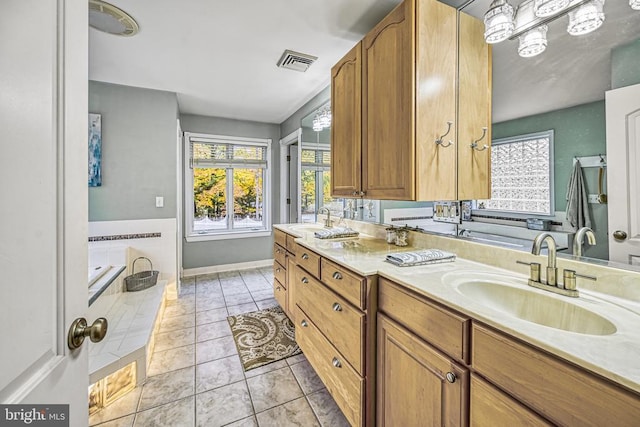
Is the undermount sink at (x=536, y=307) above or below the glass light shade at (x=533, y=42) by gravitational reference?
below

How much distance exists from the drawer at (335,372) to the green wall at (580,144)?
3.80ft

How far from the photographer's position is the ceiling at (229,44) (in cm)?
176

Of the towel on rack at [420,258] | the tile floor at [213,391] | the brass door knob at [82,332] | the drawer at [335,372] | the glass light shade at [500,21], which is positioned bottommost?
the tile floor at [213,391]

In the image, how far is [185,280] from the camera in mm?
3914

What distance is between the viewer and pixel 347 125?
2.05 metres

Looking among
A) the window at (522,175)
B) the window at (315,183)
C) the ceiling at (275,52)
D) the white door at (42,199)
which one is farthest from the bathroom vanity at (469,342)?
the window at (315,183)

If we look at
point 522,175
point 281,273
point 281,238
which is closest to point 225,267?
point 281,273

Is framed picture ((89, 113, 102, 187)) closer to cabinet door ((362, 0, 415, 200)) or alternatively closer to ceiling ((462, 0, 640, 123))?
cabinet door ((362, 0, 415, 200))

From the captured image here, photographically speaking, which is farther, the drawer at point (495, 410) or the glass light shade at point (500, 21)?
the glass light shade at point (500, 21)

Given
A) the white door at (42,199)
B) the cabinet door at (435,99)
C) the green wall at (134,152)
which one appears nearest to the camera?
the white door at (42,199)

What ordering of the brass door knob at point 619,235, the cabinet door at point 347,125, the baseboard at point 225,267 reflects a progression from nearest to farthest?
1. the brass door knob at point 619,235
2. the cabinet door at point 347,125
3. the baseboard at point 225,267

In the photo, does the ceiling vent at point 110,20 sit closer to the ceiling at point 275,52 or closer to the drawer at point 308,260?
the ceiling at point 275,52

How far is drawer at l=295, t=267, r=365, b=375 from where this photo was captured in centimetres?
Result: 131

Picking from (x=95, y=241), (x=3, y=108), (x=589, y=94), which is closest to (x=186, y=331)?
(x=95, y=241)
